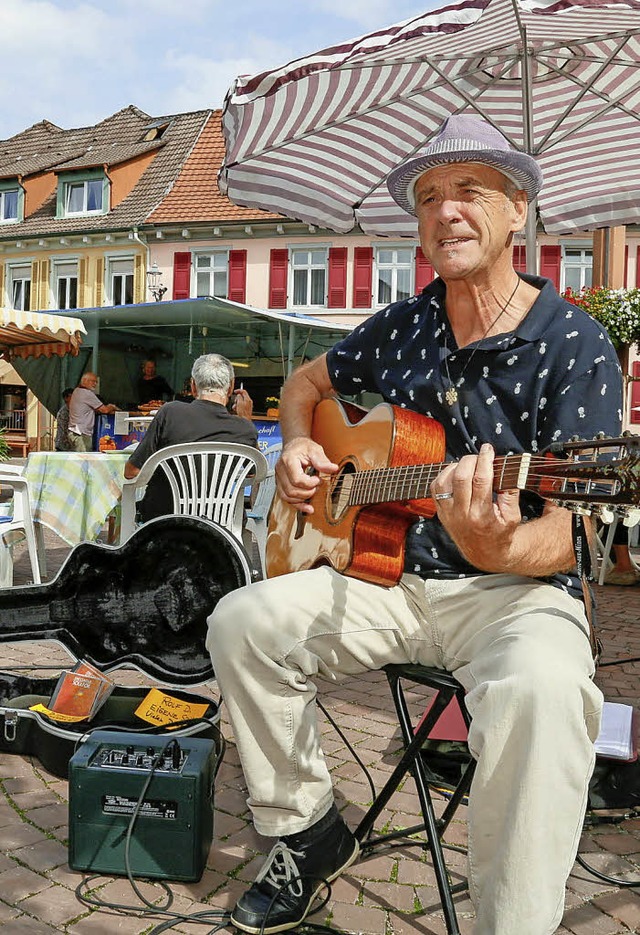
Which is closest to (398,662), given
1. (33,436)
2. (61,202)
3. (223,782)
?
(223,782)

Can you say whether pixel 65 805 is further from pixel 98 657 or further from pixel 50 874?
pixel 98 657

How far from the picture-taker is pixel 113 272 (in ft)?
82.6

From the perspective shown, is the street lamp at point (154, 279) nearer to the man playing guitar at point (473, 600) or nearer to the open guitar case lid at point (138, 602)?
the open guitar case lid at point (138, 602)

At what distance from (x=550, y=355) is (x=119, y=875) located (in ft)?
6.01

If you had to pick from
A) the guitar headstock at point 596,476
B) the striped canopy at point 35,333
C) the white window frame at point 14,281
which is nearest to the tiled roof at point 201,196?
the white window frame at point 14,281

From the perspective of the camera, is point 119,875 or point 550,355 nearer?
point 550,355

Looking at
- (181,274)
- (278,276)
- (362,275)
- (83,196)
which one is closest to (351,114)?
(362,275)

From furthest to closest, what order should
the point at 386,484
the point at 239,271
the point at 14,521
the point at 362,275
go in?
the point at 239,271 → the point at 362,275 → the point at 14,521 → the point at 386,484

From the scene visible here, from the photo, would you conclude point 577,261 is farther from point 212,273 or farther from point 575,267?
point 212,273

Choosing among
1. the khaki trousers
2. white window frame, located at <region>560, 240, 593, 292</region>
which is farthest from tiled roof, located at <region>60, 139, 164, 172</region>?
the khaki trousers

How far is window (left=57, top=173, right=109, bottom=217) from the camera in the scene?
2592 centimetres

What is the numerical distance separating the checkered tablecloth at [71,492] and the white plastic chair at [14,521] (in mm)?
196

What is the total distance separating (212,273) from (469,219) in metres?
23.0

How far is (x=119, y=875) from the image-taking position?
2.27 metres
